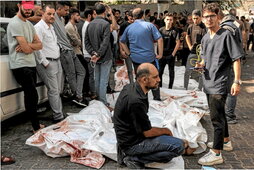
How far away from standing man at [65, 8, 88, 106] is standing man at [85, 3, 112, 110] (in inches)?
15.8

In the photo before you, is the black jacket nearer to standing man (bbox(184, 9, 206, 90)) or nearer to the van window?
the van window

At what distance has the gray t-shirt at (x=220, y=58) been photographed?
135 inches

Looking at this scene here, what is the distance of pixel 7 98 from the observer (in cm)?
446

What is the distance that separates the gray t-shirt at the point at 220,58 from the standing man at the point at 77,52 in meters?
3.05

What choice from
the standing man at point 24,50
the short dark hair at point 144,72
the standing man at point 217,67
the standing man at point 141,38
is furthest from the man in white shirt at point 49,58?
the standing man at point 217,67

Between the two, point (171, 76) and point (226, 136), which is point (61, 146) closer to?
point (226, 136)

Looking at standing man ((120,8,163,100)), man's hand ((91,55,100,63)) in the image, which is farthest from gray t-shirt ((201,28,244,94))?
man's hand ((91,55,100,63))

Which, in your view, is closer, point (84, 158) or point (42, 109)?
point (84, 158)

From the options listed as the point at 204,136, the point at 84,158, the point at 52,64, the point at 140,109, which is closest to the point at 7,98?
the point at 52,64

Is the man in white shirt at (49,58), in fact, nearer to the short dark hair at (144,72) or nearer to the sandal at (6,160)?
the sandal at (6,160)

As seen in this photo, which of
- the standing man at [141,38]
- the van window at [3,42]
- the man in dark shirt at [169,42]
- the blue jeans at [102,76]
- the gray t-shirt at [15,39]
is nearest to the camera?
the gray t-shirt at [15,39]

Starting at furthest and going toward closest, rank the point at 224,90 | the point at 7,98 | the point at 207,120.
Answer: the point at 207,120, the point at 7,98, the point at 224,90

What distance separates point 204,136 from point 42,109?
3191 millimetres

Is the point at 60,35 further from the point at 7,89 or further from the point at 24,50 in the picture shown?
the point at 7,89
